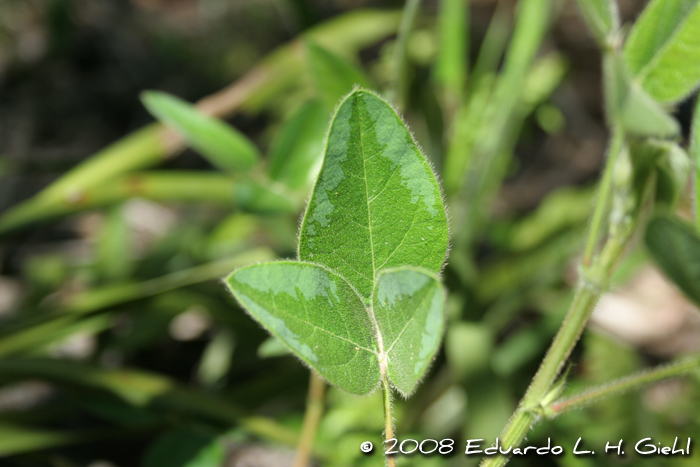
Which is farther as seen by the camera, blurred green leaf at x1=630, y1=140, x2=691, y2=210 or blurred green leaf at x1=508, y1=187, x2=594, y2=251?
blurred green leaf at x1=508, y1=187, x2=594, y2=251

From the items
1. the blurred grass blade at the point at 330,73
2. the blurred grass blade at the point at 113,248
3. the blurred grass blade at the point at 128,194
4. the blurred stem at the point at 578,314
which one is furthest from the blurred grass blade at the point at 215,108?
the blurred stem at the point at 578,314

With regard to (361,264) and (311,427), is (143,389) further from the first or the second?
(361,264)

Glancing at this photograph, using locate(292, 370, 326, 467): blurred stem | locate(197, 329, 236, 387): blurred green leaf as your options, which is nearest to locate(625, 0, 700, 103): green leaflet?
locate(292, 370, 326, 467): blurred stem

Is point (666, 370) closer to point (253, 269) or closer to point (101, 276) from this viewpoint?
point (253, 269)

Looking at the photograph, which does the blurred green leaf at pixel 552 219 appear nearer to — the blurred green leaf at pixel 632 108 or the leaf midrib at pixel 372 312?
the blurred green leaf at pixel 632 108

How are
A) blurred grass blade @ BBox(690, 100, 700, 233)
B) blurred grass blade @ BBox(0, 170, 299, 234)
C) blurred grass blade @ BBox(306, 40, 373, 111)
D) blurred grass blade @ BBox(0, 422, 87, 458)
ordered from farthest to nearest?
blurred grass blade @ BBox(0, 170, 299, 234) → blurred grass blade @ BBox(0, 422, 87, 458) → blurred grass blade @ BBox(306, 40, 373, 111) → blurred grass blade @ BBox(690, 100, 700, 233)

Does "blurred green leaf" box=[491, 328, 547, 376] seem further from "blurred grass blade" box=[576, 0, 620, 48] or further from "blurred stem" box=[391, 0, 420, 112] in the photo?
"blurred grass blade" box=[576, 0, 620, 48]

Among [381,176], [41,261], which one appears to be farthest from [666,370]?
[41,261]
